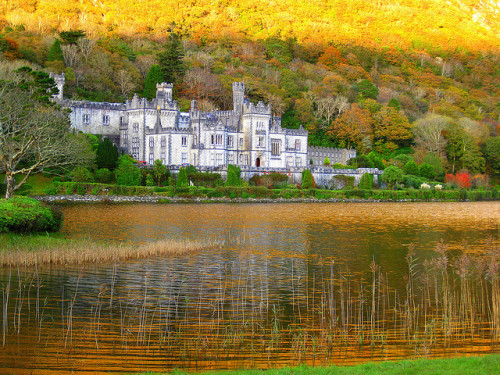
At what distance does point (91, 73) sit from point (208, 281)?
79.5m

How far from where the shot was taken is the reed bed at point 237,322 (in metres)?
14.7

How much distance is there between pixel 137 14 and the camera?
158875 millimetres

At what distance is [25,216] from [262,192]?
4786 cm

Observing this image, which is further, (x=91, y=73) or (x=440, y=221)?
(x=91, y=73)

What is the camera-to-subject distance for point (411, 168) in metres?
91.4

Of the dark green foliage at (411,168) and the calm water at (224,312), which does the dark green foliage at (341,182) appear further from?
the calm water at (224,312)

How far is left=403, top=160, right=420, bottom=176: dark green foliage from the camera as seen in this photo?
300ft

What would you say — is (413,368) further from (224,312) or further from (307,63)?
(307,63)

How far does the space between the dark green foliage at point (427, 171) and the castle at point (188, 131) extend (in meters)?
18.3

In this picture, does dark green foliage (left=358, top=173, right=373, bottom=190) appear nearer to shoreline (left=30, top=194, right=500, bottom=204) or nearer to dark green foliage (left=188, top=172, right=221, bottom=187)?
shoreline (left=30, top=194, right=500, bottom=204)

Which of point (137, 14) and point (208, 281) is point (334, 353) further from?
point (137, 14)

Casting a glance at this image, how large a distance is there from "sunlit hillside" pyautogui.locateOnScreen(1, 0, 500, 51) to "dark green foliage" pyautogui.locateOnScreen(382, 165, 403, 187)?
2777 inches

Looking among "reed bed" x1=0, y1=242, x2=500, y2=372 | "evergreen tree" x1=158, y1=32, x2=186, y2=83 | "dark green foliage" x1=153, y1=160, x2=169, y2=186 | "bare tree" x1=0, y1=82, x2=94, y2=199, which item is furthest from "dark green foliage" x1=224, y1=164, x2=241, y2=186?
"reed bed" x1=0, y1=242, x2=500, y2=372

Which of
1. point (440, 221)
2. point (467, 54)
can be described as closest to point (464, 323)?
point (440, 221)
